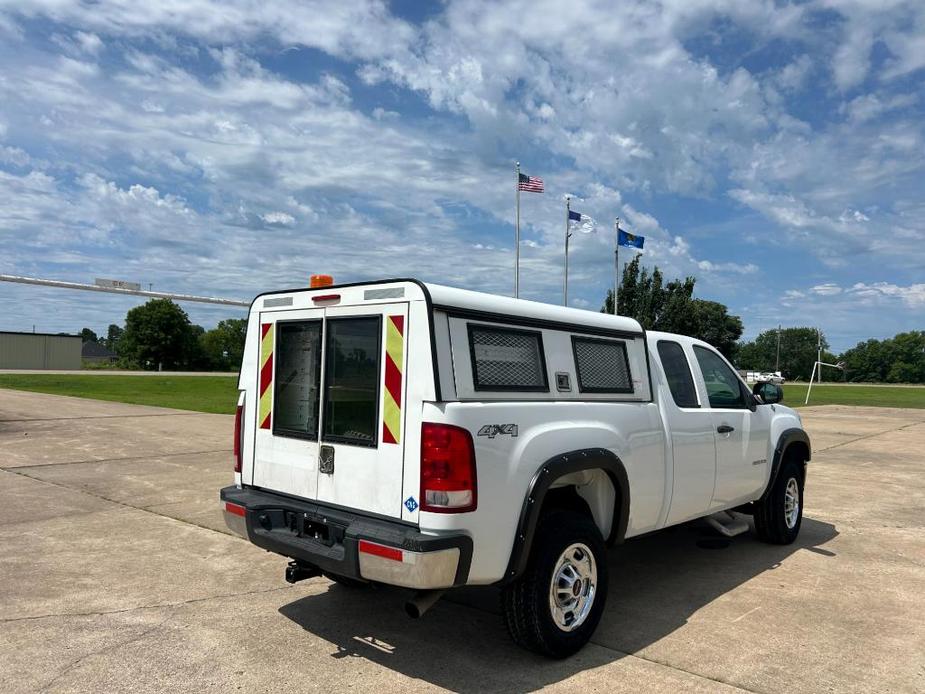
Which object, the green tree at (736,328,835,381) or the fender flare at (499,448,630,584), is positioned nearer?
the fender flare at (499,448,630,584)

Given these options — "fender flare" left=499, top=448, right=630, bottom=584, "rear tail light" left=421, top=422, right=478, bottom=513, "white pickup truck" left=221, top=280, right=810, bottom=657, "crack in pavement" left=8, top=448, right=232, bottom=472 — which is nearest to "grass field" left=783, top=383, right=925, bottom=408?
"crack in pavement" left=8, top=448, right=232, bottom=472

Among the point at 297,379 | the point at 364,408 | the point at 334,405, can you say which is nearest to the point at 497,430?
the point at 364,408

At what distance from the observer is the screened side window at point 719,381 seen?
18.8 ft

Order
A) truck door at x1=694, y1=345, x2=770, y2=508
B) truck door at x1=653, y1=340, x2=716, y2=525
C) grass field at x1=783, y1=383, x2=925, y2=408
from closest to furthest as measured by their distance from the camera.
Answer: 1. truck door at x1=653, y1=340, x2=716, y2=525
2. truck door at x1=694, y1=345, x2=770, y2=508
3. grass field at x1=783, y1=383, x2=925, y2=408

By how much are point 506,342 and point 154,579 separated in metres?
3.40

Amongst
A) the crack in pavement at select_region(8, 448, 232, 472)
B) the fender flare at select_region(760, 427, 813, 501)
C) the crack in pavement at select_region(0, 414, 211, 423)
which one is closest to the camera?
the fender flare at select_region(760, 427, 813, 501)

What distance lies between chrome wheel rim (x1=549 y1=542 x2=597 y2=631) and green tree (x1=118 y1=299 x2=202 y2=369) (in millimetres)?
99173

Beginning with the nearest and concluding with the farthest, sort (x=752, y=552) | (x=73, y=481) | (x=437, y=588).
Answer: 1. (x=437, y=588)
2. (x=752, y=552)
3. (x=73, y=481)

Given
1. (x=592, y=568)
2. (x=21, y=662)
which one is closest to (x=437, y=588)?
(x=592, y=568)

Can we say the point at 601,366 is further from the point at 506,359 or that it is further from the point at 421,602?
the point at 421,602

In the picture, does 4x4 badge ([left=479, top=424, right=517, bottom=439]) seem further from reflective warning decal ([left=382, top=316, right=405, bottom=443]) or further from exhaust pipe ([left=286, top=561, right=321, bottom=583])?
exhaust pipe ([left=286, top=561, right=321, bottom=583])

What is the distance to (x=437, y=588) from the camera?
3.51m

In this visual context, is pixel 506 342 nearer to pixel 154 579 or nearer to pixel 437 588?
pixel 437 588

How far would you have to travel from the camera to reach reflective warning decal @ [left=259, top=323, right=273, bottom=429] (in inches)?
181
